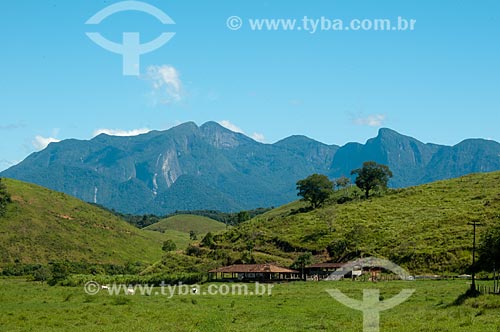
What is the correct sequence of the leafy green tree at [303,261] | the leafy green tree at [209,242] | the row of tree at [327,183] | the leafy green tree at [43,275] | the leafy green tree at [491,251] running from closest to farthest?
1. the leafy green tree at [491,251]
2. the leafy green tree at [303,261]
3. the leafy green tree at [43,275]
4. the leafy green tree at [209,242]
5. the row of tree at [327,183]

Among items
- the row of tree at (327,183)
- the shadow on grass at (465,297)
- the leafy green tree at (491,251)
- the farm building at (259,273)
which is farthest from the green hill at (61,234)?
the shadow on grass at (465,297)

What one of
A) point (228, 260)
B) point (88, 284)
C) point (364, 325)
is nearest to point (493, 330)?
point (364, 325)

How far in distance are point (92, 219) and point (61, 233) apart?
57.0 feet

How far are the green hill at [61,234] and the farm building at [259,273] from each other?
4932 centimetres

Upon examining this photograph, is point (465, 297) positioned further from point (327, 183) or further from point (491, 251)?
point (327, 183)

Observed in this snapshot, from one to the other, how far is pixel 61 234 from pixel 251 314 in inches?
3962

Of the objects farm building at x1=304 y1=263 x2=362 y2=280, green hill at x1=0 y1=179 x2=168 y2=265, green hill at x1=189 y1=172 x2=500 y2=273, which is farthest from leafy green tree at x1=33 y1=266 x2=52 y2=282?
farm building at x1=304 y1=263 x2=362 y2=280

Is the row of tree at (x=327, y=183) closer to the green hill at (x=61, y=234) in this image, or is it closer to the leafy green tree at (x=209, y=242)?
the leafy green tree at (x=209, y=242)

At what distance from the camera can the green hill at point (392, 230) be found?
83.7 m

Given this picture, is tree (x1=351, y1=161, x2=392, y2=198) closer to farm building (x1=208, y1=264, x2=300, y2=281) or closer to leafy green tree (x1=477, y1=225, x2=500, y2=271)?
farm building (x1=208, y1=264, x2=300, y2=281)

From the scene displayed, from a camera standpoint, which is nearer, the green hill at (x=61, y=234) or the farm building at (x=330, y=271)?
the farm building at (x=330, y=271)

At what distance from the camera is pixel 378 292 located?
182 ft

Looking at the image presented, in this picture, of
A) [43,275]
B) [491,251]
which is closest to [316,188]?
[43,275]

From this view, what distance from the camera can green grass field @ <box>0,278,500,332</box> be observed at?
36.0m
